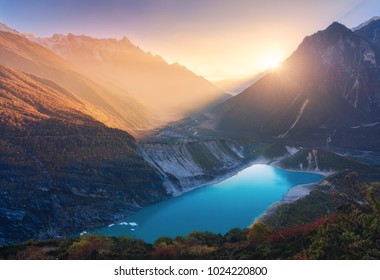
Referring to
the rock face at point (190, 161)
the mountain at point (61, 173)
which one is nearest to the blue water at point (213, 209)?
the rock face at point (190, 161)

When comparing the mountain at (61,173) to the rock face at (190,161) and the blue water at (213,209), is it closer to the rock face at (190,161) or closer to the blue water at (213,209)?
the blue water at (213,209)

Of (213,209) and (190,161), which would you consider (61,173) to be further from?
(190,161)

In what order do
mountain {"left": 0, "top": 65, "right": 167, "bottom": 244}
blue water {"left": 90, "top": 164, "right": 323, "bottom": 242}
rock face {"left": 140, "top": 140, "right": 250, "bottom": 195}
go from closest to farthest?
mountain {"left": 0, "top": 65, "right": 167, "bottom": 244} → blue water {"left": 90, "top": 164, "right": 323, "bottom": 242} → rock face {"left": 140, "top": 140, "right": 250, "bottom": 195}

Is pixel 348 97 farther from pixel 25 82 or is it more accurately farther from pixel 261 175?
pixel 25 82

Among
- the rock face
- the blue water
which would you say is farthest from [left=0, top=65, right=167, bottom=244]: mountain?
the rock face

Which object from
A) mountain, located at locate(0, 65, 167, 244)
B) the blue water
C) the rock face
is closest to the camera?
mountain, located at locate(0, 65, 167, 244)

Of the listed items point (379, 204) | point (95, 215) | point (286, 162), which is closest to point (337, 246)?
point (379, 204)

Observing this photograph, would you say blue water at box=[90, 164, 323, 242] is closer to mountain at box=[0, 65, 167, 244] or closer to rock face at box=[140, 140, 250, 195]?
rock face at box=[140, 140, 250, 195]
